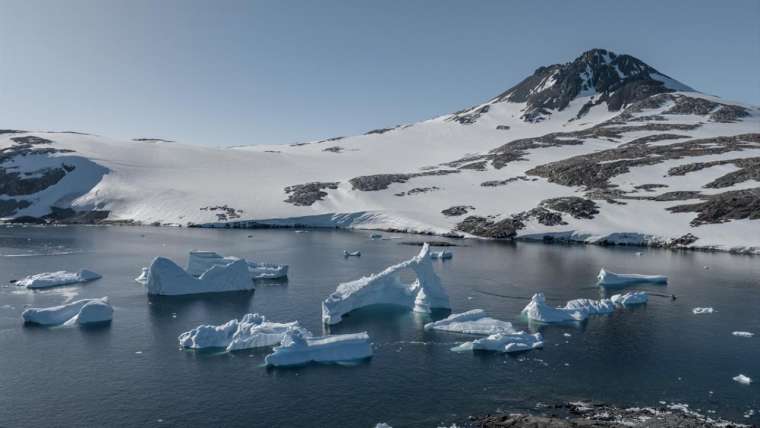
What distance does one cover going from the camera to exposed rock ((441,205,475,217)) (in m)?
134

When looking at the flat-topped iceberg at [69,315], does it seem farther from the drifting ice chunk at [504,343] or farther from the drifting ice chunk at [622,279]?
the drifting ice chunk at [622,279]

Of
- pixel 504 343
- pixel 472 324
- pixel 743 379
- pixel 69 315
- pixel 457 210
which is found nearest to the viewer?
pixel 743 379

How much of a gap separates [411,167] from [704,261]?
11393 cm

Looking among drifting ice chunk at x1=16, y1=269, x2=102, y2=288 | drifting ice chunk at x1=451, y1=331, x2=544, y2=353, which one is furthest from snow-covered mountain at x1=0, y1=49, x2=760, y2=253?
drifting ice chunk at x1=451, y1=331, x2=544, y2=353

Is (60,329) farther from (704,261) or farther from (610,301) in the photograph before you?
(704,261)

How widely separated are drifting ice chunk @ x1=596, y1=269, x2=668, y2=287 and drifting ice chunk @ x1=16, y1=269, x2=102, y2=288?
2360 inches

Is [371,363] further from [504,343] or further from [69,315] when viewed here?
[69,315]

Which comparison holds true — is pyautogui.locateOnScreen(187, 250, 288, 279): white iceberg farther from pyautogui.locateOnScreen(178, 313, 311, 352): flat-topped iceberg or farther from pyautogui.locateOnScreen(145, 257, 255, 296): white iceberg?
pyautogui.locateOnScreen(178, 313, 311, 352): flat-topped iceberg

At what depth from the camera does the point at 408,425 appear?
91.1ft

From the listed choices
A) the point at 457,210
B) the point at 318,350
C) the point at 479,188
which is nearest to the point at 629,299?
the point at 318,350

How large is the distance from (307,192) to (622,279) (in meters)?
107

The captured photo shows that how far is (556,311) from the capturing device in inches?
1923

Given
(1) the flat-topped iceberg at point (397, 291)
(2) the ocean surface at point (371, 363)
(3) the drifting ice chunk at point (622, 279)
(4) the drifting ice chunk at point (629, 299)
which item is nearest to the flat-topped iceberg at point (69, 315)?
(2) the ocean surface at point (371, 363)

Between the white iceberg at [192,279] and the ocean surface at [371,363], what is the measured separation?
6.43 feet
